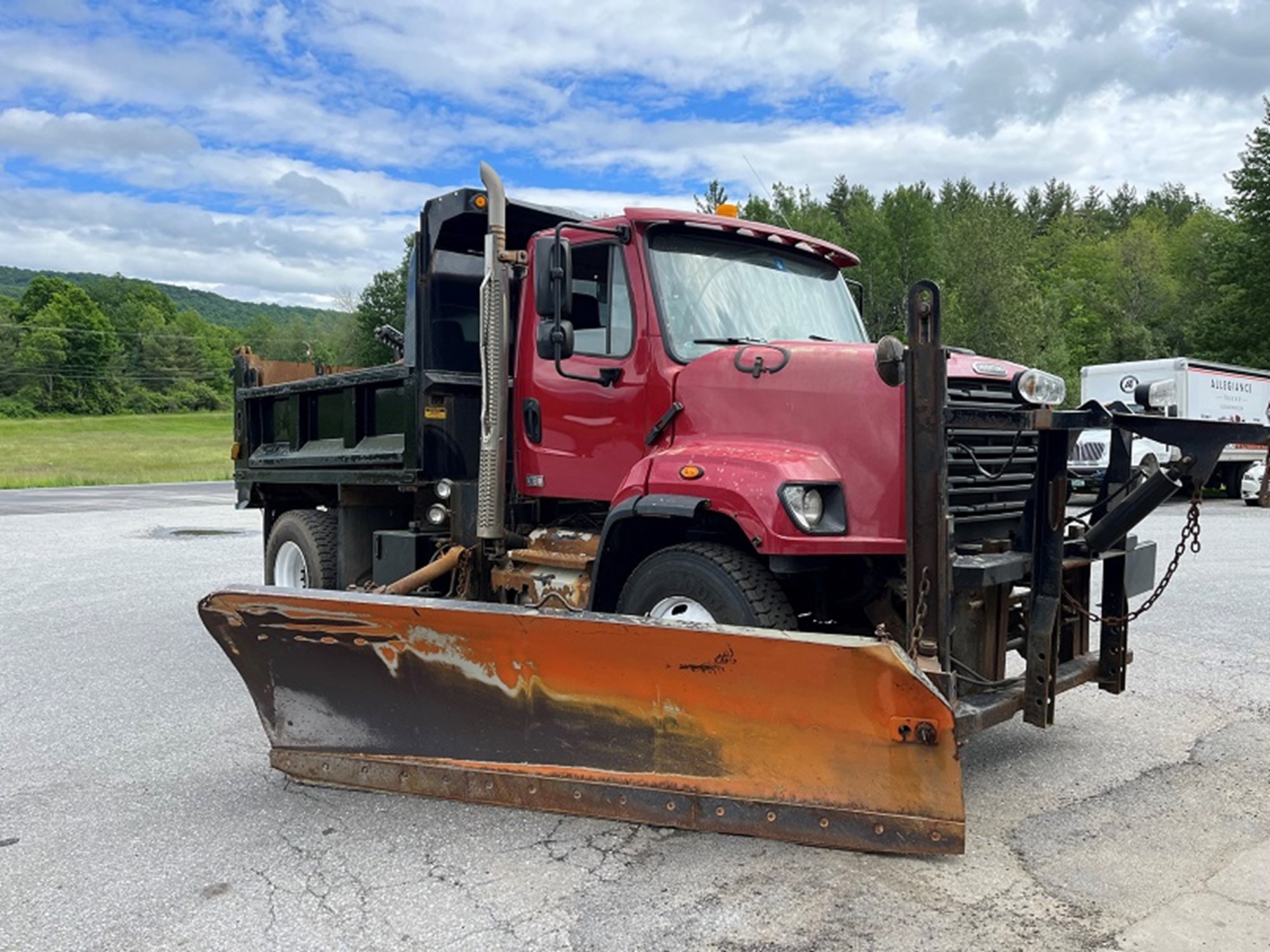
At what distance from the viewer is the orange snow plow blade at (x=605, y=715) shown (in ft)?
11.3

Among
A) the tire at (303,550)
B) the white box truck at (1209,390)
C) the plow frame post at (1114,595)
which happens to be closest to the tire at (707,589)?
the plow frame post at (1114,595)

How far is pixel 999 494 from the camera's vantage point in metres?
4.68

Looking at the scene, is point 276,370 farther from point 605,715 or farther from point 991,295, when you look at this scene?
point 991,295

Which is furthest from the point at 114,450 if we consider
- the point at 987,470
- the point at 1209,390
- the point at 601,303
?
the point at 987,470

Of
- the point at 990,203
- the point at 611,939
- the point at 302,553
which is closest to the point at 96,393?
the point at 990,203

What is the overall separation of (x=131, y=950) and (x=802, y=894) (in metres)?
2.10

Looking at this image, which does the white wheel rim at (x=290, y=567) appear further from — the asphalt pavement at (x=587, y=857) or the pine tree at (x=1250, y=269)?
the pine tree at (x=1250, y=269)

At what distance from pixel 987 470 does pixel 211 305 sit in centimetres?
17947

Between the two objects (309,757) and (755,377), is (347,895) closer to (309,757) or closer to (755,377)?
(309,757)

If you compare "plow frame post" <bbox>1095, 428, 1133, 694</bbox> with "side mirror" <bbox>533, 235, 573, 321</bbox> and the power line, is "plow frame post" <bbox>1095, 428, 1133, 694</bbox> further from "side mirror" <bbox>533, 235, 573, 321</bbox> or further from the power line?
the power line

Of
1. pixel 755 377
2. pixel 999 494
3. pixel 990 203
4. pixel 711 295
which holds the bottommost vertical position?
pixel 999 494

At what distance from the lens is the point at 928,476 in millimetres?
3752

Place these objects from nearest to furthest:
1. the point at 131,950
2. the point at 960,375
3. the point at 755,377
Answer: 1. the point at 131,950
2. the point at 960,375
3. the point at 755,377

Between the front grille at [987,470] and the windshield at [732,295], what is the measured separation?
1132mm
